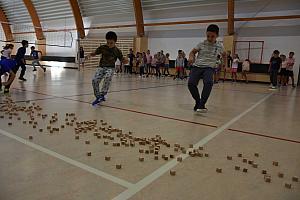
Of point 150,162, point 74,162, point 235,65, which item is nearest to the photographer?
point 74,162

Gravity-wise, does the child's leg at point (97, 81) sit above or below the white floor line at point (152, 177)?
above

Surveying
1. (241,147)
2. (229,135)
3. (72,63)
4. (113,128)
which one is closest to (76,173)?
(113,128)

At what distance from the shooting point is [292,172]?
2455 millimetres

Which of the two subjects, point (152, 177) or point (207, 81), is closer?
point (152, 177)

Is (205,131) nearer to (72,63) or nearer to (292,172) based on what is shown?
(292,172)

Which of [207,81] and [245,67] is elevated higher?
[245,67]

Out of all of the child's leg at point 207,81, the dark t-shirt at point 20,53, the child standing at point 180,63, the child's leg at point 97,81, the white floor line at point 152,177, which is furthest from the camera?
the child standing at point 180,63

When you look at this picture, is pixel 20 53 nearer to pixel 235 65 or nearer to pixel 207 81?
pixel 207 81

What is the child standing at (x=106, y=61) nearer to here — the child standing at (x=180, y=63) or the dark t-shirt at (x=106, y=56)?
the dark t-shirt at (x=106, y=56)

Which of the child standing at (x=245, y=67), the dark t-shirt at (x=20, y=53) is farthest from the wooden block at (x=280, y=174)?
the child standing at (x=245, y=67)

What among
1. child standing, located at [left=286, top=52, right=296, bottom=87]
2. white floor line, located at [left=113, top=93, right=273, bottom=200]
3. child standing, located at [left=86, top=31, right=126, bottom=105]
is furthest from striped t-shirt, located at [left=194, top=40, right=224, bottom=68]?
child standing, located at [left=286, top=52, right=296, bottom=87]

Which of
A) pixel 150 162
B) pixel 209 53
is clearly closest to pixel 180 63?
pixel 209 53

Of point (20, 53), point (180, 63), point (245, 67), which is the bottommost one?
point (245, 67)

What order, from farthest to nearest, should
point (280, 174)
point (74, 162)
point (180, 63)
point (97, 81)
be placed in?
1. point (180, 63)
2. point (97, 81)
3. point (74, 162)
4. point (280, 174)
